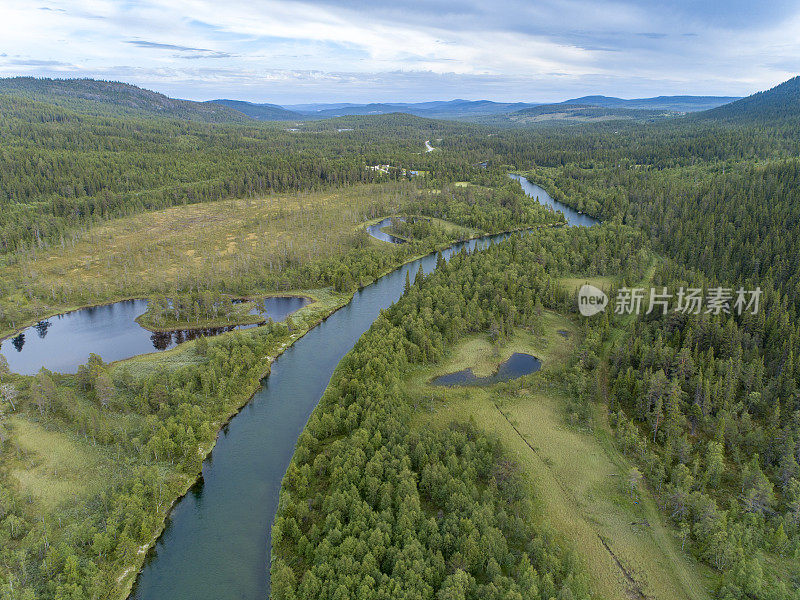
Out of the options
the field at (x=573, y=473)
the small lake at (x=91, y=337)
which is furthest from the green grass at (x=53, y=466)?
the field at (x=573, y=473)

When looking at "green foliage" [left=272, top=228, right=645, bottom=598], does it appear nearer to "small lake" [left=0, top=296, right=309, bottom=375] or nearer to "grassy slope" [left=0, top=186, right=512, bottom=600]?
"grassy slope" [left=0, top=186, right=512, bottom=600]

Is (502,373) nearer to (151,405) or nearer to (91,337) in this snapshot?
(151,405)

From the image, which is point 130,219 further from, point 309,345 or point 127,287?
point 309,345

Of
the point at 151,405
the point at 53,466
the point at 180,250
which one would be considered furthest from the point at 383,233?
the point at 53,466

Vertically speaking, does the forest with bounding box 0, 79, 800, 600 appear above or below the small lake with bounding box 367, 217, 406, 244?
below

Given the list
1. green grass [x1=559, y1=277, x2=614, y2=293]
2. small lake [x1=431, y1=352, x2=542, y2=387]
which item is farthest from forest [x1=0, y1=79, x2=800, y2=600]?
small lake [x1=431, y1=352, x2=542, y2=387]

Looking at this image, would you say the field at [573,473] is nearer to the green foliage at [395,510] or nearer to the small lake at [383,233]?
the green foliage at [395,510]
